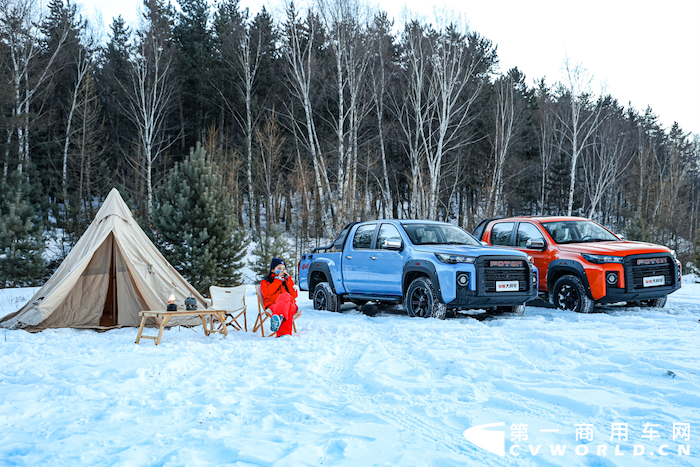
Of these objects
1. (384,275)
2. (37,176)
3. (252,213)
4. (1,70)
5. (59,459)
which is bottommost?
(59,459)

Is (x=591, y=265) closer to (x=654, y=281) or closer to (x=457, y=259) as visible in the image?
(x=654, y=281)

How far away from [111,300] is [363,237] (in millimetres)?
4871

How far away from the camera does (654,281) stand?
29.1 feet

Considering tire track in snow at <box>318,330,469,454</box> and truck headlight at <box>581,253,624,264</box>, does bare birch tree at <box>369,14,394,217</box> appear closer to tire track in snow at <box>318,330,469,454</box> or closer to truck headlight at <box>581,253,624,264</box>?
truck headlight at <box>581,253,624,264</box>

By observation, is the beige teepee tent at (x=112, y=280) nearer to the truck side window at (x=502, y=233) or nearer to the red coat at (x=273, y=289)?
the red coat at (x=273, y=289)

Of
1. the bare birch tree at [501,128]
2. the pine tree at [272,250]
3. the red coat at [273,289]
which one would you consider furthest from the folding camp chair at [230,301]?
the bare birch tree at [501,128]

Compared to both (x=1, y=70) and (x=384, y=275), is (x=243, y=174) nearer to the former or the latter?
(x=1, y=70)

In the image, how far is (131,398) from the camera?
14.1 feet

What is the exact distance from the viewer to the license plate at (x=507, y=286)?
845 centimetres

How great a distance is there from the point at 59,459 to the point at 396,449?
6.44 ft

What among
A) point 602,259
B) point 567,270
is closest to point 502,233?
point 567,270

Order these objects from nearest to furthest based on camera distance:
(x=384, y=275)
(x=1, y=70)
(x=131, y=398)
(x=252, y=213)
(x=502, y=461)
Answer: (x=502, y=461), (x=131, y=398), (x=384, y=275), (x=1, y=70), (x=252, y=213)

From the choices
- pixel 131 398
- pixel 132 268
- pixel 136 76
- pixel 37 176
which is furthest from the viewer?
pixel 37 176

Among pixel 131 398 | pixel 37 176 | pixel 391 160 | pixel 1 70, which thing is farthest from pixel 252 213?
pixel 131 398
